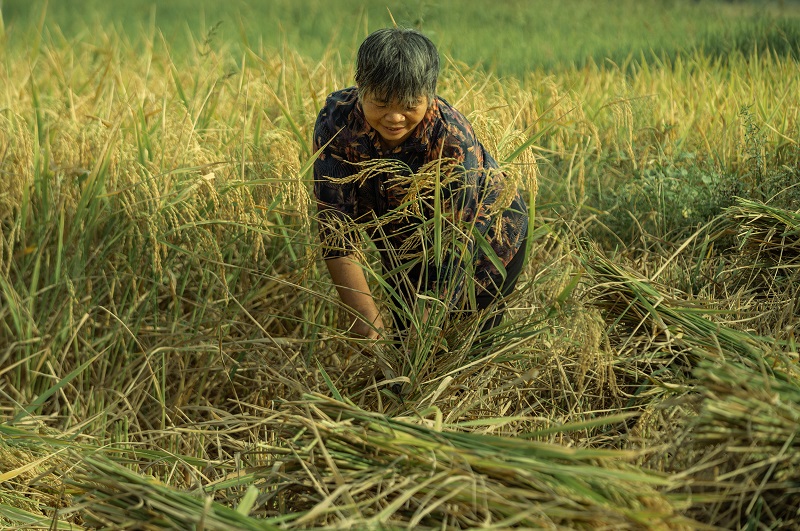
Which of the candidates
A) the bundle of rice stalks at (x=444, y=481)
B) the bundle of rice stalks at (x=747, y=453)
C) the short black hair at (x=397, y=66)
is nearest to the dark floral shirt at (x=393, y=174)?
the short black hair at (x=397, y=66)

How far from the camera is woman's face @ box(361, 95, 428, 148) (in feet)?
6.32

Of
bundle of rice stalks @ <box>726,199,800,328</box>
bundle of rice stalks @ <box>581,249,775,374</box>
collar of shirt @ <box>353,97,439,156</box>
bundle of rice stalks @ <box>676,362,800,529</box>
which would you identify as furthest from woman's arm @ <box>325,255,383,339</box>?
bundle of rice stalks @ <box>726,199,800,328</box>

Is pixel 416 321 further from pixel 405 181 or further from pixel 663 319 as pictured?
pixel 663 319

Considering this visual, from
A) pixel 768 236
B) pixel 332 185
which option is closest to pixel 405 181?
pixel 332 185

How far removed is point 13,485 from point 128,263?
2.49ft

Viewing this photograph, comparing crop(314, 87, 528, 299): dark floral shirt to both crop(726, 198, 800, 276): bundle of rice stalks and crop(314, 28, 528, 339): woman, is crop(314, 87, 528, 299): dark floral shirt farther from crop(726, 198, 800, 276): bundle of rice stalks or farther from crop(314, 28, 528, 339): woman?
crop(726, 198, 800, 276): bundle of rice stalks

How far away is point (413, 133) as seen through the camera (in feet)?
6.75

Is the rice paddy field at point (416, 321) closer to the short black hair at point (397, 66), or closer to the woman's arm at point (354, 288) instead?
the woman's arm at point (354, 288)

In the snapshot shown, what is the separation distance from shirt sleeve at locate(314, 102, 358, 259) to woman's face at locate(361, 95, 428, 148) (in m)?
0.14

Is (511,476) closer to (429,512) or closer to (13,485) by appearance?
(429,512)

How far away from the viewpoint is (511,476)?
140 centimetres

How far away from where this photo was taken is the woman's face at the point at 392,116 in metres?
1.93

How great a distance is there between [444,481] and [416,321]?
61 cm

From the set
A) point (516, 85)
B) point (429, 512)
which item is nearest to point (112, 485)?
point (429, 512)
